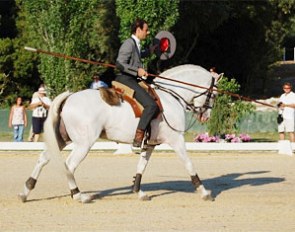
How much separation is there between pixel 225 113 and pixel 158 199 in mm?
10680

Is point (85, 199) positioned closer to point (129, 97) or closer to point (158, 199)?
point (158, 199)

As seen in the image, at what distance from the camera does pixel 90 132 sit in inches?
439

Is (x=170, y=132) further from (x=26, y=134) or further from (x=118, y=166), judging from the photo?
(x=26, y=134)

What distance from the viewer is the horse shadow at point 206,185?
12320 mm

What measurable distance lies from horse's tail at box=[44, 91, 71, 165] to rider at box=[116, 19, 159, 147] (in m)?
0.90

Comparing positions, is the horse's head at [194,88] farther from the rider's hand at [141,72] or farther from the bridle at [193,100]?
the rider's hand at [141,72]

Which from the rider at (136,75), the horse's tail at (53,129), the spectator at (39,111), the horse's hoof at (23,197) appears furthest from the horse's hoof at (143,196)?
the spectator at (39,111)

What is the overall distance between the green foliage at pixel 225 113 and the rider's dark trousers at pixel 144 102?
33.7ft

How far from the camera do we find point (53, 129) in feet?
36.3

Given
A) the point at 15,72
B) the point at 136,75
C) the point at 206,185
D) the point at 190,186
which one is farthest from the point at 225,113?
the point at 15,72

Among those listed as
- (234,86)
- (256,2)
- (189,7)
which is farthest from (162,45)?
(256,2)

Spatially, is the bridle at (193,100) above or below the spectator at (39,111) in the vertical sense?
above

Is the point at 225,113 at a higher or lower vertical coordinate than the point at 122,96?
lower

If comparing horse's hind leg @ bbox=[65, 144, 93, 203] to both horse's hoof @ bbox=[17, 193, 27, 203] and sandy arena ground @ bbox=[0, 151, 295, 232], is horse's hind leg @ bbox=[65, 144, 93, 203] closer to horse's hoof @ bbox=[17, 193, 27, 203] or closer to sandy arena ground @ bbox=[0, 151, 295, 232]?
sandy arena ground @ bbox=[0, 151, 295, 232]
